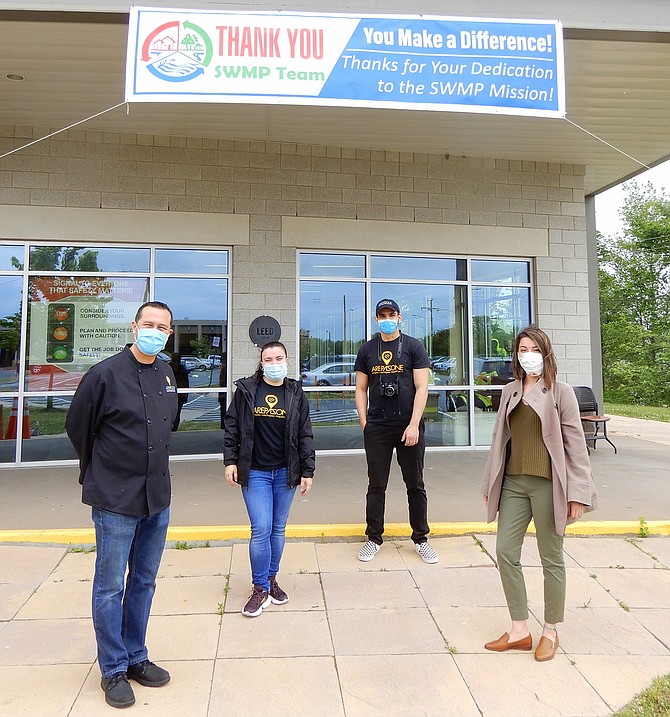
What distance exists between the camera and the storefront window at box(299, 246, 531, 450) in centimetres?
841

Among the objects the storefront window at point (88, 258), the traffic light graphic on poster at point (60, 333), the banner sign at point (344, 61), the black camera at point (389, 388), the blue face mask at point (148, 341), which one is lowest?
the black camera at point (389, 388)

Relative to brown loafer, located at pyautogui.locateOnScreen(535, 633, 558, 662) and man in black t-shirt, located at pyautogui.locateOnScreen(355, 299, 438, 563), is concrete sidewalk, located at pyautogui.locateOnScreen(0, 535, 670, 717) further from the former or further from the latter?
man in black t-shirt, located at pyautogui.locateOnScreen(355, 299, 438, 563)

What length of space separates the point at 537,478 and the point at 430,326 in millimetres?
5983

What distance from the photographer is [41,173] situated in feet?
24.7

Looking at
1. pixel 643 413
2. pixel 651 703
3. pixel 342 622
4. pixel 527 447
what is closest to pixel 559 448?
pixel 527 447

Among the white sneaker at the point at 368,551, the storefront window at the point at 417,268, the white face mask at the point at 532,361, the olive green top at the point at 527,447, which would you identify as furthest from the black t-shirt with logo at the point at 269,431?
the storefront window at the point at 417,268

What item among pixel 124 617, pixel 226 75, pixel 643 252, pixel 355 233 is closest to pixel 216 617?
pixel 124 617

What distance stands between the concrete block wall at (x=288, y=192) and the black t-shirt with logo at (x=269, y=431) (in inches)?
173

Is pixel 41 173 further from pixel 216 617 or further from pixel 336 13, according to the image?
pixel 216 617

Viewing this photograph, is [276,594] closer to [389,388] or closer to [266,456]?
[266,456]

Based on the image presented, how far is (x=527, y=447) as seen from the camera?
9.95 feet

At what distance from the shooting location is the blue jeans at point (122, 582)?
2559 millimetres

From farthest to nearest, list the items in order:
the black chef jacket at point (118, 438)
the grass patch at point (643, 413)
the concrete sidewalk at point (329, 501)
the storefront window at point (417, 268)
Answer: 1. the grass patch at point (643, 413)
2. the storefront window at point (417, 268)
3. the concrete sidewalk at point (329, 501)
4. the black chef jacket at point (118, 438)

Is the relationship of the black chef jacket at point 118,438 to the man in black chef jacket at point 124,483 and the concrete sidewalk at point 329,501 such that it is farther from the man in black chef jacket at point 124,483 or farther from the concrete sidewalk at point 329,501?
the concrete sidewalk at point 329,501
